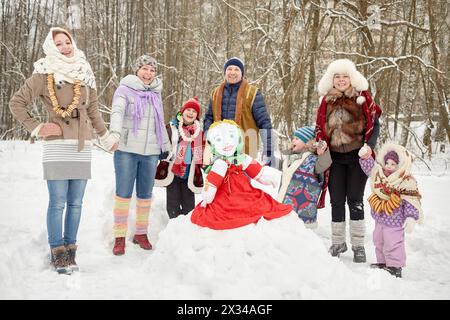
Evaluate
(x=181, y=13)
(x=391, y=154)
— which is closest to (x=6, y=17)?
(x=181, y=13)

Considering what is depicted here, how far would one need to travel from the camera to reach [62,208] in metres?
3.22

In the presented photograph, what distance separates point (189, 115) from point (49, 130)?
1613mm

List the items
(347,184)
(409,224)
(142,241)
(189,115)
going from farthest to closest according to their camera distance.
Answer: (189,115), (142,241), (347,184), (409,224)

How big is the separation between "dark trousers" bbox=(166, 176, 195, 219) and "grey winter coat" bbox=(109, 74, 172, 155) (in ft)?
1.88

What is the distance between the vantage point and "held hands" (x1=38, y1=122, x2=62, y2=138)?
308cm

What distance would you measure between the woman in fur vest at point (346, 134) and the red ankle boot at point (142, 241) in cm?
199

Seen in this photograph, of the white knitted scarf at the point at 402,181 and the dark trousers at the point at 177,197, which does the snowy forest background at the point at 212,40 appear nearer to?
the dark trousers at the point at 177,197

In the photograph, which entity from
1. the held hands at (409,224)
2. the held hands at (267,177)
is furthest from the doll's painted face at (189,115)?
the held hands at (409,224)

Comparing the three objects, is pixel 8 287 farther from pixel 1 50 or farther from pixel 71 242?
pixel 1 50

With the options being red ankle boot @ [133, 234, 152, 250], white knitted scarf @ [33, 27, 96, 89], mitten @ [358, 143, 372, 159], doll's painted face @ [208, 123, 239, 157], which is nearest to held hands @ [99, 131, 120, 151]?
white knitted scarf @ [33, 27, 96, 89]

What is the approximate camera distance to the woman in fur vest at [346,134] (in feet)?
12.5

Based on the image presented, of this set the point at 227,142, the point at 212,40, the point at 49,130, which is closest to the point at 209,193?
the point at 227,142

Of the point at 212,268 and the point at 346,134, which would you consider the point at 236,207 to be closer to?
the point at 212,268
